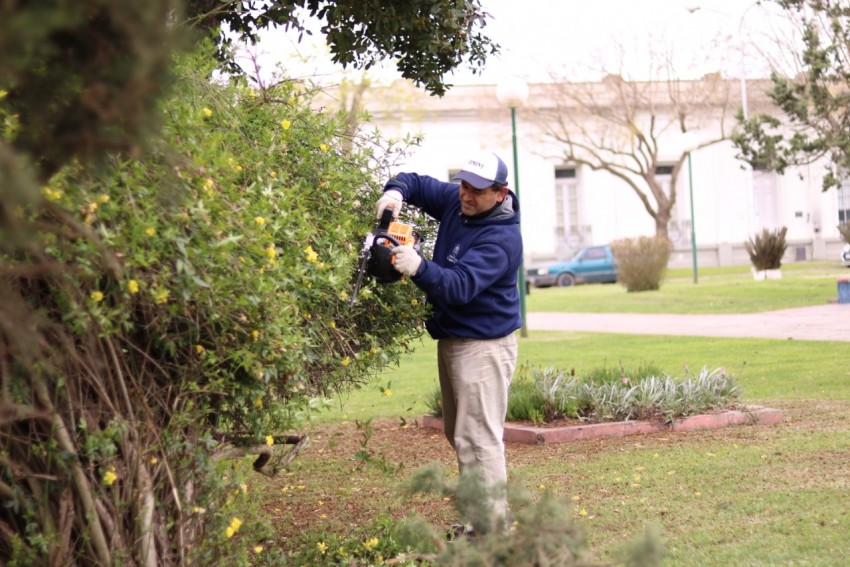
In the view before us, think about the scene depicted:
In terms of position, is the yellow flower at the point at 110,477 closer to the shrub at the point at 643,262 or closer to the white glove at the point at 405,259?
the white glove at the point at 405,259

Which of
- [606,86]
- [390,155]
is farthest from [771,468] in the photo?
[606,86]

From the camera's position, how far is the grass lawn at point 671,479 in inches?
212

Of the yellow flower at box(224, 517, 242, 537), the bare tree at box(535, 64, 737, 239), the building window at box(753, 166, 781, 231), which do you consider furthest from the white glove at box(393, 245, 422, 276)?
the building window at box(753, 166, 781, 231)

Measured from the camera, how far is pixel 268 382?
3.84 metres

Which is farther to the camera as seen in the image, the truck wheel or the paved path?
the truck wheel

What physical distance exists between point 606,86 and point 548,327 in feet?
81.7

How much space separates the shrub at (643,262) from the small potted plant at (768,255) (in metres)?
2.99

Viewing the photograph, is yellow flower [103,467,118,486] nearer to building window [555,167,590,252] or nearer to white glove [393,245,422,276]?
white glove [393,245,422,276]

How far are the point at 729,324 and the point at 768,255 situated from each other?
13064 mm

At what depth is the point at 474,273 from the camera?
5125 mm

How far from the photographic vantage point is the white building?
4572 centimetres

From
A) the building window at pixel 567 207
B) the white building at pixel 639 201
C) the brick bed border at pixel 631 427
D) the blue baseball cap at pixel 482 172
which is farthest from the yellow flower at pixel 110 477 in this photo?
the building window at pixel 567 207

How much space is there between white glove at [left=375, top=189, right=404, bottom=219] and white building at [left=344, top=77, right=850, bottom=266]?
39730mm

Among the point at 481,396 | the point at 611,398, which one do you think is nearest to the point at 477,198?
the point at 481,396
